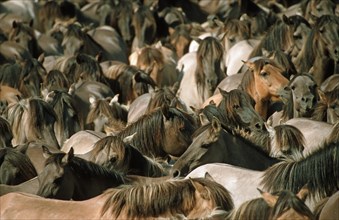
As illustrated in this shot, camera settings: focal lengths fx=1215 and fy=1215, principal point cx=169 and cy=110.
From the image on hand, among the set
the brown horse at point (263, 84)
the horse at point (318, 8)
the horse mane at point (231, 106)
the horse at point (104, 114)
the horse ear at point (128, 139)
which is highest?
the horse ear at point (128, 139)

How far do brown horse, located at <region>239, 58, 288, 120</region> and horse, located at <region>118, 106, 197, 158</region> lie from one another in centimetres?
203

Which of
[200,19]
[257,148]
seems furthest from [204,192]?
[200,19]

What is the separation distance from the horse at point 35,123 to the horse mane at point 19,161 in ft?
5.90

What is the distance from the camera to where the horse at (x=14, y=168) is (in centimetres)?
800

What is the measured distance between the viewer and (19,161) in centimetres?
812

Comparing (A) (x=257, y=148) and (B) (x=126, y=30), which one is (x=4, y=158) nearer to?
(A) (x=257, y=148)

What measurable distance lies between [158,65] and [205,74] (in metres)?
1.83

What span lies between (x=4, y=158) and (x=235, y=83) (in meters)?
4.33

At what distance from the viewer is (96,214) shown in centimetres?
598

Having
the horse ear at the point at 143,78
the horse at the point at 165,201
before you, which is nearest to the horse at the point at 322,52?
the horse ear at the point at 143,78

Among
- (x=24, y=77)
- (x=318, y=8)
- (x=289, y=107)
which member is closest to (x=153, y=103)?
(x=289, y=107)

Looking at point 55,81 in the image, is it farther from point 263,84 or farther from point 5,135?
point 5,135

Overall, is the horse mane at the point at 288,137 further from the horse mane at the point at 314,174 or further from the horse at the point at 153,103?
the horse at the point at 153,103

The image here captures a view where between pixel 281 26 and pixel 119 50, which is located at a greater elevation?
pixel 281 26
